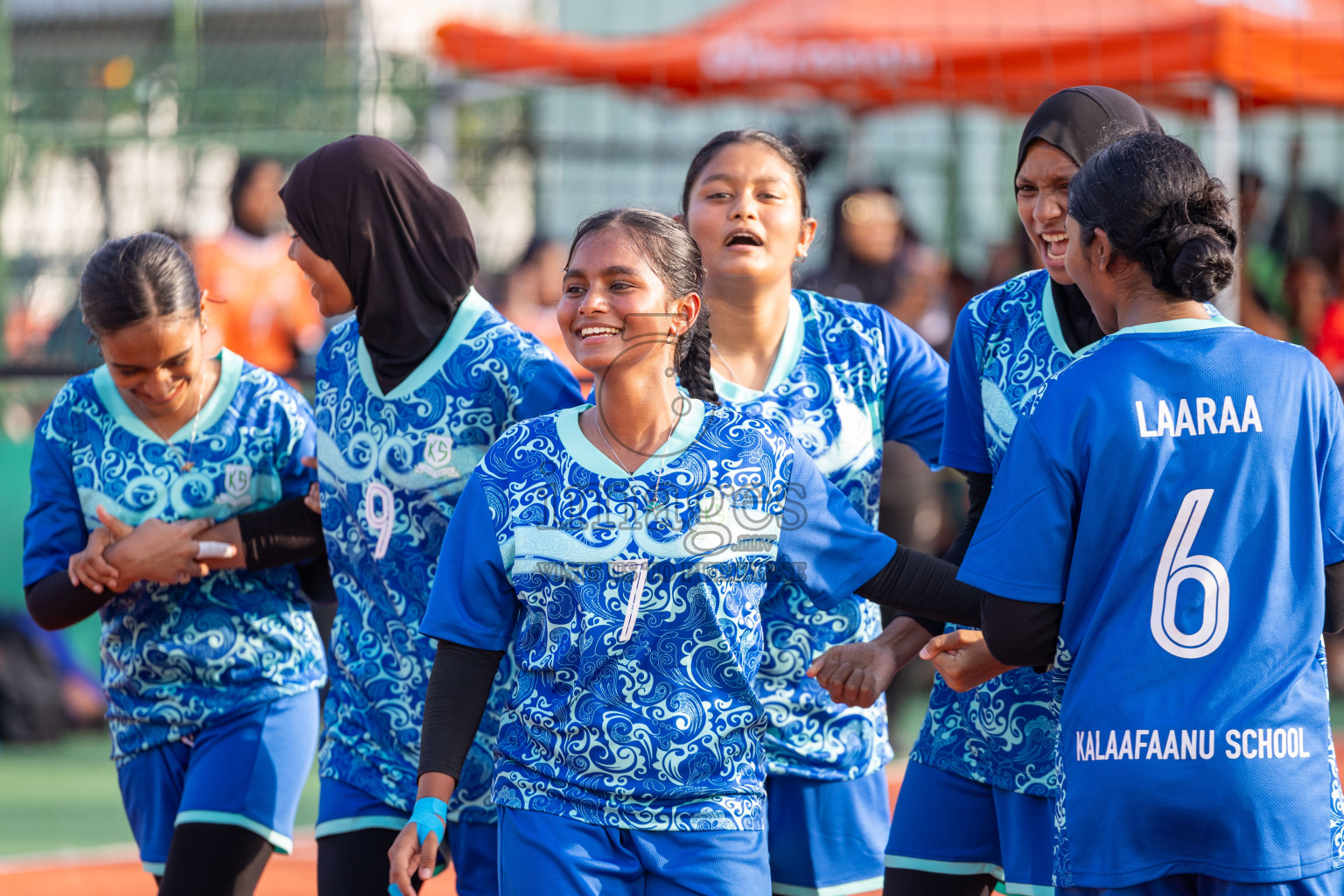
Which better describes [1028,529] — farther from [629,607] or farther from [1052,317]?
[1052,317]

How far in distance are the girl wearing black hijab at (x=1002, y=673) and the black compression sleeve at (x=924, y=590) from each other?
0.56 feet

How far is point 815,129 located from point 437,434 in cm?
835

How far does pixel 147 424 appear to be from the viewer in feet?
12.5

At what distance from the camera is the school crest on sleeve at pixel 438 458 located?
3.31m

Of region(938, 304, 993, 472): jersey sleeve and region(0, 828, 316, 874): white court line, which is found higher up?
region(938, 304, 993, 472): jersey sleeve

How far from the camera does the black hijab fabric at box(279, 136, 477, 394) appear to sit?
133 inches

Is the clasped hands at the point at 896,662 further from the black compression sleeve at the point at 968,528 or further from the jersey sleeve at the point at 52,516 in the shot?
the jersey sleeve at the point at 52,516

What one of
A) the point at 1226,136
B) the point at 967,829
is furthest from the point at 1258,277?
the point at 967,829

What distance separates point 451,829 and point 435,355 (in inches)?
38.3

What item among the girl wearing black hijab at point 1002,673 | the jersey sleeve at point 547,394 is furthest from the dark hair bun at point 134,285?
the girl wearing black hijab at point 1002,673

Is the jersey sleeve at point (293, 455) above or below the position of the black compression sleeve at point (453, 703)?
above

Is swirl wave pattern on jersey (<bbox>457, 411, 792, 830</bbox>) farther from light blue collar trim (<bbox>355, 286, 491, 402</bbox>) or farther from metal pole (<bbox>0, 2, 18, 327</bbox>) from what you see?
metal pole (<bbox>0, 2, 18, 327</bbox>)

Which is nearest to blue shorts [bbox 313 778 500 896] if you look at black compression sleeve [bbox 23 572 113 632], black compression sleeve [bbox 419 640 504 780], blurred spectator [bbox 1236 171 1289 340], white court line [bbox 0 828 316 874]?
black compression sleeve [bbox 419 640 504 780]

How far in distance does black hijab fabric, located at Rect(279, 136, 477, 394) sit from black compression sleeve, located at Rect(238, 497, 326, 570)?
47 cm
